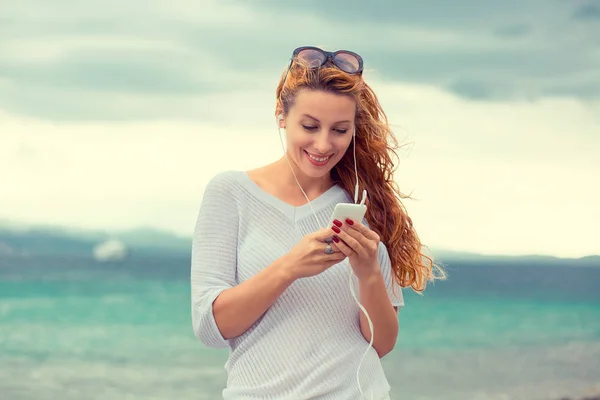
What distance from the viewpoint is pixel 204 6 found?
841cm

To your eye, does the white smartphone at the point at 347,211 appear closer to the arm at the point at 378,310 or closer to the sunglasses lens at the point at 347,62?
the arm at the point at 378,310

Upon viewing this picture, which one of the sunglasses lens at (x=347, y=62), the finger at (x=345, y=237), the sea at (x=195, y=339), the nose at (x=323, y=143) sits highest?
the sunglasses lens at (x=347, y=62)

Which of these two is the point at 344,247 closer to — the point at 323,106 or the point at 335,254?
the point at 335,254

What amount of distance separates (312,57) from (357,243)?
46 centimetres

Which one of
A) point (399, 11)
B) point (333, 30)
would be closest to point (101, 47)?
point (333, 30)

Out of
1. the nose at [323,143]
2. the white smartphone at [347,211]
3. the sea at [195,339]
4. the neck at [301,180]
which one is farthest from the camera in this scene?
the sea at [195,339]

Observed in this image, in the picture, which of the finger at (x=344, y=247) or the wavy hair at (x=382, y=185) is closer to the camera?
the finger at (x=344, y=247)

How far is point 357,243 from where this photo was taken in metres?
1.88

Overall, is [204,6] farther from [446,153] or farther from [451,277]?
[451,277]

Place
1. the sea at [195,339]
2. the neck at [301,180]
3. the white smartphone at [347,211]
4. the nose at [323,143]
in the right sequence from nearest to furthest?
the white smartphone at [347,211], the nose at [323,143], the neck at [301,180], the sea at [195,339]

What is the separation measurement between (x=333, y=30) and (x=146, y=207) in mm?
2414

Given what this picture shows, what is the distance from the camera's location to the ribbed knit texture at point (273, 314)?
197cm

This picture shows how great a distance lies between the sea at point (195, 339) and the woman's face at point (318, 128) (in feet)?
16.8

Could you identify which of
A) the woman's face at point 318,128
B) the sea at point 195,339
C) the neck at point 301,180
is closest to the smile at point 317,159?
the woman's face at point 318,128
